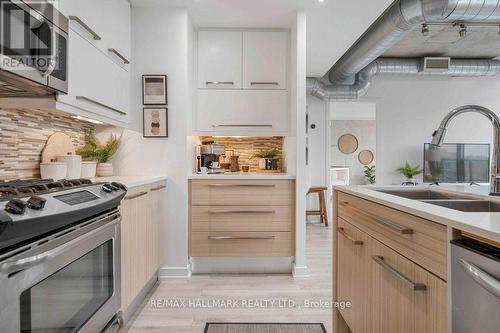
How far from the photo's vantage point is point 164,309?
2209mm

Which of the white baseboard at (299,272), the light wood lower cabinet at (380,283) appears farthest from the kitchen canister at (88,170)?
the white baseboard at (299,272)

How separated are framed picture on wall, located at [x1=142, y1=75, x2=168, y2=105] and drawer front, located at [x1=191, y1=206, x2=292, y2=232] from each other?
1025 millimetres

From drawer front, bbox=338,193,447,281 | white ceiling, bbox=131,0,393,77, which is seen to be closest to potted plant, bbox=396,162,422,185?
white ceiling, bbox=131,0,393,77

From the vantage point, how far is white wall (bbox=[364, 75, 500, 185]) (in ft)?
17.6

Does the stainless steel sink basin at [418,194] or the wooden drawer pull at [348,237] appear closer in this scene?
the wooden drawer pull at [348,237]

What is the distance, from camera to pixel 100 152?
253cm

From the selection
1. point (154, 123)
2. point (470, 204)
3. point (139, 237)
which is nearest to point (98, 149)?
point (154, 123)

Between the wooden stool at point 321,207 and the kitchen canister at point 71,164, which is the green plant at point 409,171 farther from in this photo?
the kitchen canister at point 71,164

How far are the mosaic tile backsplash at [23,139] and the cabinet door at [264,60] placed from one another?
178 centimetres

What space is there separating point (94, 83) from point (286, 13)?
1.84 meters

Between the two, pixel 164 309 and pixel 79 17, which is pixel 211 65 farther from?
pixel 164 309

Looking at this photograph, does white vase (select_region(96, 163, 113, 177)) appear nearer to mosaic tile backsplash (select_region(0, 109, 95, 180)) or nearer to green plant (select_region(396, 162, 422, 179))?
mosaic tile backsplash (select_region(0, 109, 95, 180))

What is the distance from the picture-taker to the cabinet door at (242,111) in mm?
3102

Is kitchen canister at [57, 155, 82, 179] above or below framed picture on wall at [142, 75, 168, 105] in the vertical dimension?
below
